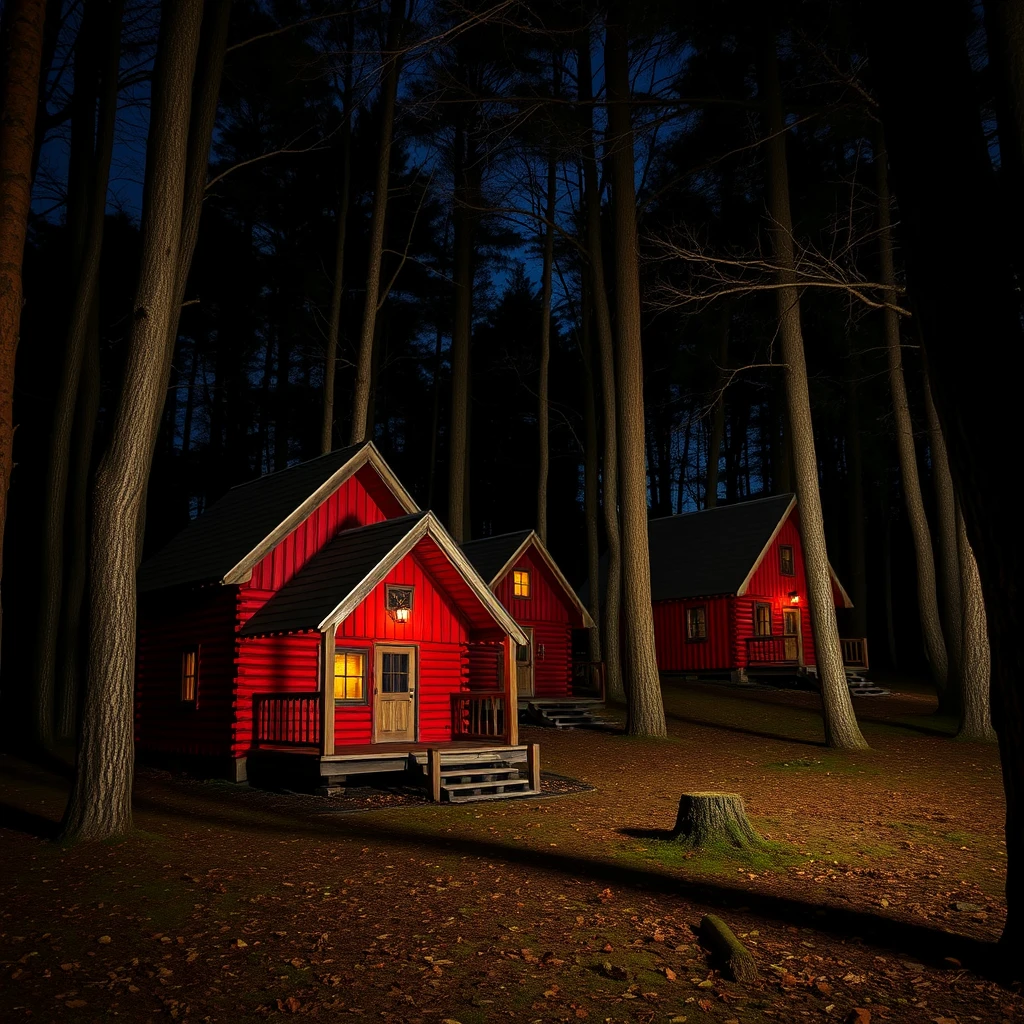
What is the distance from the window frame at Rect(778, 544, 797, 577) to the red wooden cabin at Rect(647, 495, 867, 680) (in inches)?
1.5

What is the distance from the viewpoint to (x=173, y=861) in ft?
31.5

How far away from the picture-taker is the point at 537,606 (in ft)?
95.0

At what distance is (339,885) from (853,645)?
28.7 metres

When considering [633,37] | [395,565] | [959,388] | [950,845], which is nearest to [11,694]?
[395,565]

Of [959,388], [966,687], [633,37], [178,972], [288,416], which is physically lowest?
[178,972]

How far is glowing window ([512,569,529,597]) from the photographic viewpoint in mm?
28375

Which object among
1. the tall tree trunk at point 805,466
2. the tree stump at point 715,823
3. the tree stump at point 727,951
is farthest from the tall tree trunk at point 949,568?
the tree stump at point 727,951

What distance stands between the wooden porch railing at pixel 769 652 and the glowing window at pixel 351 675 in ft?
60.9

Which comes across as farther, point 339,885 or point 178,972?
point 339,885

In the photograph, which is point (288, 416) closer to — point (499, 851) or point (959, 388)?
point (499, 851)

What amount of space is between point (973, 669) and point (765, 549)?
14.6 meters

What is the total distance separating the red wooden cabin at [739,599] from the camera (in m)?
32.8

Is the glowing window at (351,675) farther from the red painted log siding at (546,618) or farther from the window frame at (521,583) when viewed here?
the window frame at (521,583)

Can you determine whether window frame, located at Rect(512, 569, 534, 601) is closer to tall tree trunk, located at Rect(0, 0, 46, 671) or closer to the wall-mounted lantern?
the wall-mounted lantern
